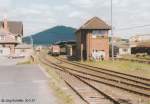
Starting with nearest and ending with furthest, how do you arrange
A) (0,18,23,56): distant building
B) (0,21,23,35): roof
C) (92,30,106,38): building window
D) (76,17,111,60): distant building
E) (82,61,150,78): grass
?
1. (82,61,150,78): grass
2. (76,17,111,60): distant building
3. (92,30,106,38): building window
4. (0,18,23,56): distant building
5. (0,21,23,35): roof

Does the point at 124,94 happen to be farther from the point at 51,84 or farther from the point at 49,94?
the point at 51,84

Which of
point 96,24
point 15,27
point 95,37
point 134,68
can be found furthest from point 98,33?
point 15,27

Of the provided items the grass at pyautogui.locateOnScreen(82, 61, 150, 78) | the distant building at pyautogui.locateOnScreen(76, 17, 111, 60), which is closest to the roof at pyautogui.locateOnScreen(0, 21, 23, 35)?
the distant building at pyautogui.locateOnScreen(76, 17, 111, 60)

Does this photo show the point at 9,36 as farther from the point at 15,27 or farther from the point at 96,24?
the point at 96,24

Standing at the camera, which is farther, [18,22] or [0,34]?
[18,22]

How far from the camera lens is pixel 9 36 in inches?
4158

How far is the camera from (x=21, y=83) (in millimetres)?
24891

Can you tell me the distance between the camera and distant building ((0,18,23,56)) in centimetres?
9670

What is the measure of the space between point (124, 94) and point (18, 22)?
10755 cm

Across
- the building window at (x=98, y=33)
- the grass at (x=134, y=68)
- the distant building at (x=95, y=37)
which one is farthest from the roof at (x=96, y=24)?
the grass at (x=134, y=68)

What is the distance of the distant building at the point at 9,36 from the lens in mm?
96700

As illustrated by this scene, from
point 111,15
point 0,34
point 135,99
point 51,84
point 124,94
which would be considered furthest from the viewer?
point 0,34

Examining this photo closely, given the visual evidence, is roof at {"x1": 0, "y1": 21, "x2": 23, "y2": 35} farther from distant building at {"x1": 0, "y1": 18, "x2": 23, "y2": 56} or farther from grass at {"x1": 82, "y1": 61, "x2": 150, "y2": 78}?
grass at {"x1": 82, "y1": 61, "x2": 150, "y2": 78}

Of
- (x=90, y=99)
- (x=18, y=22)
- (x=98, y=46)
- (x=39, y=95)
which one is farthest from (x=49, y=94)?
(x=18, y=22)
